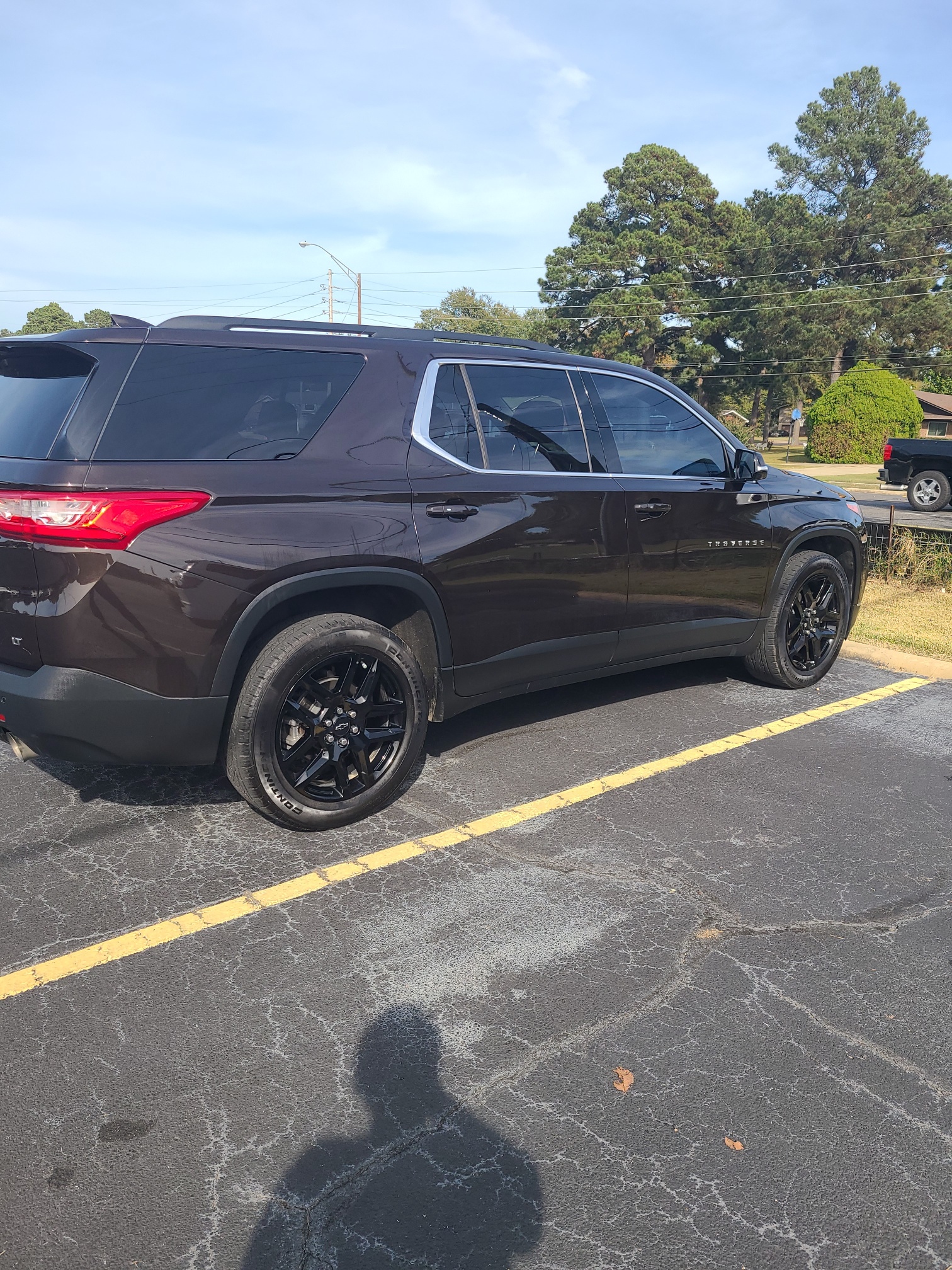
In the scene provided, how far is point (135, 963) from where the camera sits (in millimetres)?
2807

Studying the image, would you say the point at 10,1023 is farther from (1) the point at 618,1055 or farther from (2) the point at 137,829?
(1) the point at 618,1055

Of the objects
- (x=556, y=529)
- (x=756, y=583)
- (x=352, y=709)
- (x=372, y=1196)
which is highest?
(x=556, y=529)

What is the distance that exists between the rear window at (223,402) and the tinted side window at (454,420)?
38 cm

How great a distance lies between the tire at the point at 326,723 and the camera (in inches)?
135

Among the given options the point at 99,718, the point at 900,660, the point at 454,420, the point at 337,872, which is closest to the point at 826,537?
the point at 900,660

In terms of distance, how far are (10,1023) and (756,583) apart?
13.7 feet

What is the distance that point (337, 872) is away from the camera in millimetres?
3398

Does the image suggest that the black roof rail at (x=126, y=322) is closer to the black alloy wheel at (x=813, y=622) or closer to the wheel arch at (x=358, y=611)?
the wheel arch at (x=358, y=611)

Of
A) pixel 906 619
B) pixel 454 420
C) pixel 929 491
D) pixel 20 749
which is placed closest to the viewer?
pixel 20 749

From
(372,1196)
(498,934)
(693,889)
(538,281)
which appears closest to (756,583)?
(693,889)

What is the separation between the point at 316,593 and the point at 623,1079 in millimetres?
2033

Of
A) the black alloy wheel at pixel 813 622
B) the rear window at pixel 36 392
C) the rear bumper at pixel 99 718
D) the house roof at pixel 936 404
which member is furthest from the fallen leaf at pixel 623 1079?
the house roof at pixel 936 404

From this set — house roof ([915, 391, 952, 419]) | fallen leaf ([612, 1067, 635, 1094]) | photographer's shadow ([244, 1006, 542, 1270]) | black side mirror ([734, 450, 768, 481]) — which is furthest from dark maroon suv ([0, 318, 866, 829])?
house roof ([915, 391, 952, 419])

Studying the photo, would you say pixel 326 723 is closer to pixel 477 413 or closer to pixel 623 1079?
pixel 477 413
